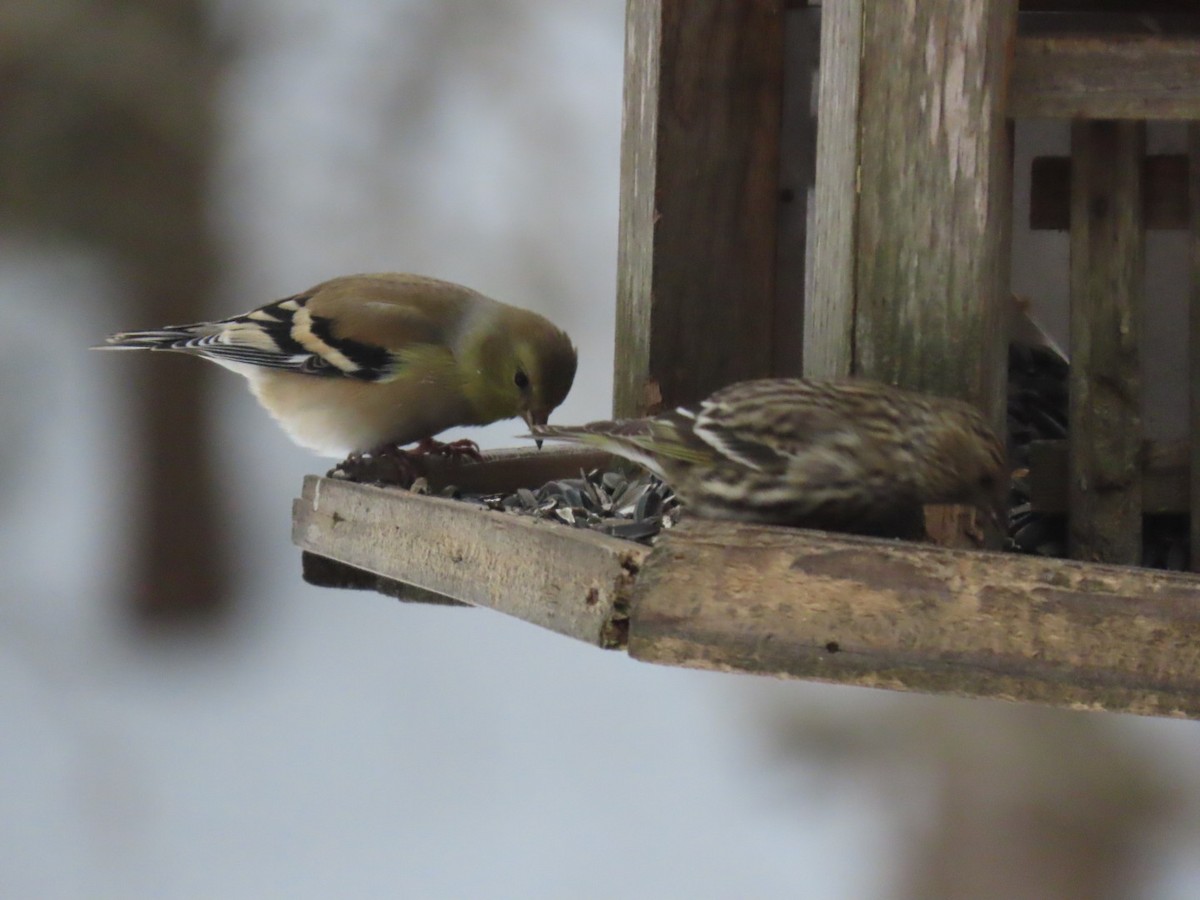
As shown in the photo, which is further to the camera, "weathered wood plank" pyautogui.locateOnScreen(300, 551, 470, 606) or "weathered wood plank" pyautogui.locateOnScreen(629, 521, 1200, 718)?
"weathered wood plank" pyautogui.locateOnScreen(300, 551, 470, 606)

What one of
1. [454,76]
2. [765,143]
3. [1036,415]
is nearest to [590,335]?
[454,76]

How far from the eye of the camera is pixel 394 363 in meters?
2.58

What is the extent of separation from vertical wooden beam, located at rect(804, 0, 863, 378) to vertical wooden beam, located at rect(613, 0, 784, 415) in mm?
442

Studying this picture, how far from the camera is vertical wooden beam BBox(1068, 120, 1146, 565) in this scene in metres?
1.73

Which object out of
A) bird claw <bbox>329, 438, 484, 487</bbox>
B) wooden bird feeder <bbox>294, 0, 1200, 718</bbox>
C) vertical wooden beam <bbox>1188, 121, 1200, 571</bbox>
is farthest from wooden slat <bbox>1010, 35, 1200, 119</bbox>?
bird claw <bbox>329, 438, 484, 487</bbox>

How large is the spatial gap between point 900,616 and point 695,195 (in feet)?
3.68

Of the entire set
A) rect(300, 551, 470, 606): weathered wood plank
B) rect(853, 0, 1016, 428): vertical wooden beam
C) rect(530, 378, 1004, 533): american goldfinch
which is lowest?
rect(300, 551, 470, 606): weathered wood plank

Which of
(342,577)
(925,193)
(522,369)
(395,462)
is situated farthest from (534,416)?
(925,193)

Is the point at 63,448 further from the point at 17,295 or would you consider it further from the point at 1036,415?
the point at 1036,415

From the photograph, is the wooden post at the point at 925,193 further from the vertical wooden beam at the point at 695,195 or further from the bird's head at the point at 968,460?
the vertical wooden beam at the point at 695,195

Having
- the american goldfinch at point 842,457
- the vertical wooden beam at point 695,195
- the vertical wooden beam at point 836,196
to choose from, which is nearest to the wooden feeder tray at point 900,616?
the american goldfinch at point 842,457

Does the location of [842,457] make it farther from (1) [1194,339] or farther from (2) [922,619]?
(1) [1194,339]

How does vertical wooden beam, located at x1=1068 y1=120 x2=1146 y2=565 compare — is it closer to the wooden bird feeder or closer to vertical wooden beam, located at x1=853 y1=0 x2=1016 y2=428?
the wooden bird feeder

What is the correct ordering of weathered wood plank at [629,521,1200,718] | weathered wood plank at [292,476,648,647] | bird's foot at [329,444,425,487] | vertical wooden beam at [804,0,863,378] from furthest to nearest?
1. bird's foot at [329,444,425,487]
2. vertical wooden beam at [804,0,863,378]
3. weathered wood plank at [292,476,648,647]
4. weathered wood plank at [629,521,1200,718]
